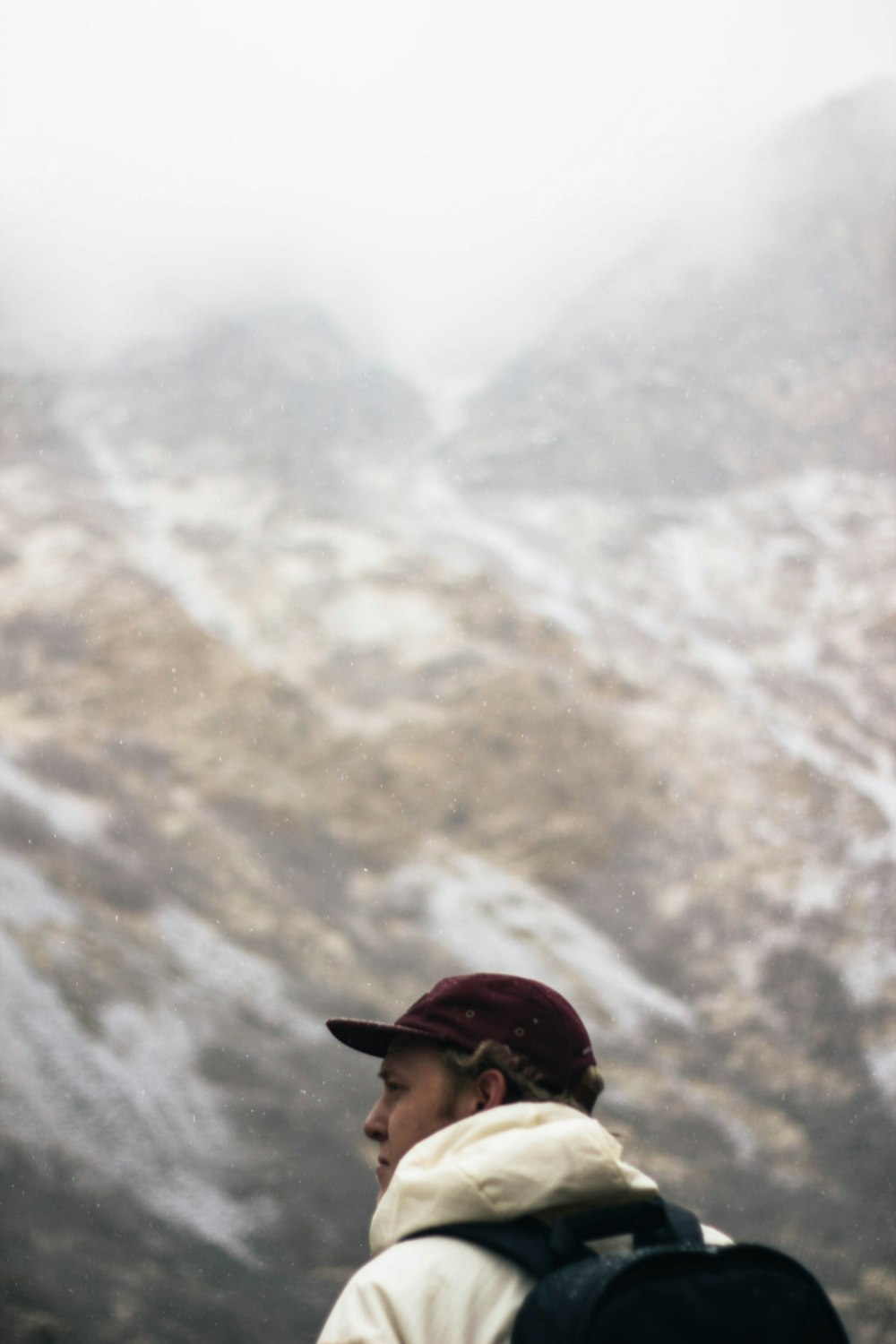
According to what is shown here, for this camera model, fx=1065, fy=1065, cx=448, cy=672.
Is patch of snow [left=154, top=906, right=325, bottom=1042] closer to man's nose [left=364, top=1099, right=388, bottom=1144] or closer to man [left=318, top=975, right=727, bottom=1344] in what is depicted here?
man's nose [left=364, top=1099, right=388, bottom=1144]

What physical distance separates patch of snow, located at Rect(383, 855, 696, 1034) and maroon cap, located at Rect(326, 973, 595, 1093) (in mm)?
6326

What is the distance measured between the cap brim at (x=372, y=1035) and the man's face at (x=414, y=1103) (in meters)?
0.01

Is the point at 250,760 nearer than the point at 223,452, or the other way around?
the point at 250,760

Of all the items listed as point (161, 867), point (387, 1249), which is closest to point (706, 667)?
point (161, 867)

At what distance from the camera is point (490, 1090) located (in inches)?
46.1

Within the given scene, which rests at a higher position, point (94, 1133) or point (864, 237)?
point (864, 237)

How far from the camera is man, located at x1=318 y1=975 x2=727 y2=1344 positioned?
34.6 inches

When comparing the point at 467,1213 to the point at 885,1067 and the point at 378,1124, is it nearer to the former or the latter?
the point at 378,1124

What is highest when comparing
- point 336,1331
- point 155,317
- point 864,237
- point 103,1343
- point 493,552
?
point 864,237

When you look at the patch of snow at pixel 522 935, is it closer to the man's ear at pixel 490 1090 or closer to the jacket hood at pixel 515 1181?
Result: the man's ear at pixel 490 1090

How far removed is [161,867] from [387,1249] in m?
6.93

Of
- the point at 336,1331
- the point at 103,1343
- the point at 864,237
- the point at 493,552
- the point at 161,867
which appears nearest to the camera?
the point at 336,1331

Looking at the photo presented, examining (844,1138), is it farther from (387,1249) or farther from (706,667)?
(387,1249)

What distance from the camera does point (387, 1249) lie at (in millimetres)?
965
